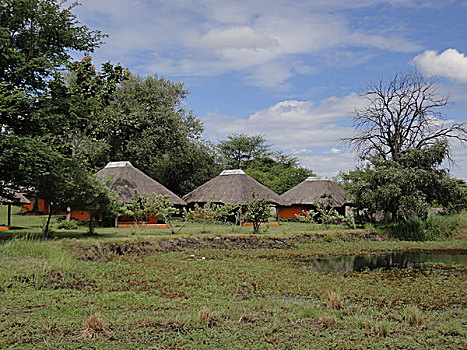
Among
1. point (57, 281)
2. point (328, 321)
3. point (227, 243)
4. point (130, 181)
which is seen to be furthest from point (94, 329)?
point (130, 181)

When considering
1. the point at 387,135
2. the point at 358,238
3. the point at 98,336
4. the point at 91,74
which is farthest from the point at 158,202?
the point at 387,135

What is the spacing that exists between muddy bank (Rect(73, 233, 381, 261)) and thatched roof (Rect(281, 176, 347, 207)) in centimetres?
821

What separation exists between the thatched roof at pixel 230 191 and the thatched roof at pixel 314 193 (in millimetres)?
2198

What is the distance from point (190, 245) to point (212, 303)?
27.4 ft

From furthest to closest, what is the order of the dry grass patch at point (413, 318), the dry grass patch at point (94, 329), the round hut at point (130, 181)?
the round hut at point (130, 181), the dry grass patch at point (413, 318), the dry grass patch at point (94, 329)

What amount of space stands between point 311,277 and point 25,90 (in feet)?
32.9

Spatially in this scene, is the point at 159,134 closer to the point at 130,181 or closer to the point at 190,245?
the point at 130,181

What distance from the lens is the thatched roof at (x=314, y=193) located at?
28.6m

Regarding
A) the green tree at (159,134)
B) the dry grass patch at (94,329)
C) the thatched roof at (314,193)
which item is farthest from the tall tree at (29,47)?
the thatched roof at (314,193)

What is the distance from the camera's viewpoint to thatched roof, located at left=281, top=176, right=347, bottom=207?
28.6 meters

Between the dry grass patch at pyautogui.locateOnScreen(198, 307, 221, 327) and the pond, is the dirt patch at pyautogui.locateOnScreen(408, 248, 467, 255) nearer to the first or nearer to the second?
the pond

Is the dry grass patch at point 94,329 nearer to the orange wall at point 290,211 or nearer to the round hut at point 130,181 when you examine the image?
the round hut at point 130,181

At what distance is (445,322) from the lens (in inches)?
255

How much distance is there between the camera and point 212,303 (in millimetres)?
7402
